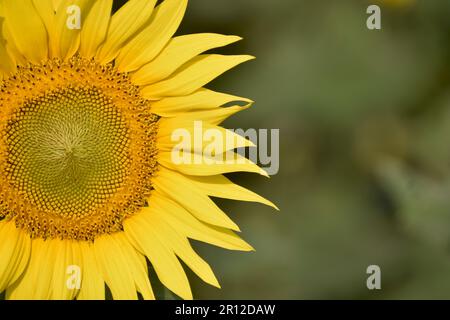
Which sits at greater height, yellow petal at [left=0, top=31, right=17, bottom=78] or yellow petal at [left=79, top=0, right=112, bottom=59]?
yellow petal at [left=79, top=0, right=112, bottom=59]

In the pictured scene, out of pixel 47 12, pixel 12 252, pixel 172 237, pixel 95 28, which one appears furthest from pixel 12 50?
pixel 172 237

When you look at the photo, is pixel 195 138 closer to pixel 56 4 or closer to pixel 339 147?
pixel 56 4

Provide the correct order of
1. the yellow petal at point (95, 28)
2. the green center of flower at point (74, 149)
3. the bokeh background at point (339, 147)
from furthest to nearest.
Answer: the bokeh background at point (339, 147)
the green center of flower at point (74, 149)
the yellow petal at point (95, 28)

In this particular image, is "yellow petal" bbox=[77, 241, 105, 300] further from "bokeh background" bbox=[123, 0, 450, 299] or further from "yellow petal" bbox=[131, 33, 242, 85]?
"bokeh background" bbox=[123, 0, 450, 299]

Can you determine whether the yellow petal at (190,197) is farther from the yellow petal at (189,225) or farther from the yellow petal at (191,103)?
the yellow petal at (191,103)

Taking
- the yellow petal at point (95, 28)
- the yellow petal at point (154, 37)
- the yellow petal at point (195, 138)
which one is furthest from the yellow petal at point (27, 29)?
the yellow petal at point (195, 138)

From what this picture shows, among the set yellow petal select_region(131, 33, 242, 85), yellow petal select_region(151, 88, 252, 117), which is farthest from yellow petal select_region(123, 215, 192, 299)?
yellow petal select_region(131, 33, 242, 85)
